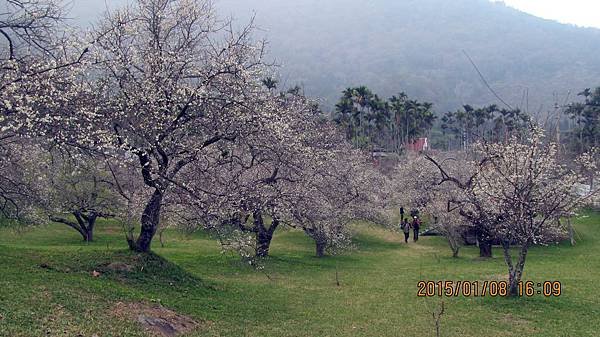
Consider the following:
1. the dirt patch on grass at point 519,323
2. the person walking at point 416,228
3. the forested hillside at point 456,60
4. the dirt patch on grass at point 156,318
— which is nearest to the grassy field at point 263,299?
the dirt patch on grass at point 519,323

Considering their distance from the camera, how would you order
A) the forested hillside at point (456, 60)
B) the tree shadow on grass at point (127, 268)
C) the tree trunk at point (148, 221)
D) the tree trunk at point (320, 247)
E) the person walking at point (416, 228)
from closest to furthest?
1. the tree shadow on grass at point (127, 268)
2. the tree trunk at point (148, 221)
3. the tree trunk at point (320, 247)
4. the person walking at point (416, 228)
5. the forested hillside at point (456, 60)

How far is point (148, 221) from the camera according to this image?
14859mm

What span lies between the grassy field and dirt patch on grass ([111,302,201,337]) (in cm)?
18

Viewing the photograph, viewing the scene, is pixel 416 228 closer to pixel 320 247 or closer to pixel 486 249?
pixel 486 249

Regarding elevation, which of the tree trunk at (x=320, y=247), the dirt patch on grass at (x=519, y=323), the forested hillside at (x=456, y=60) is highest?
the forested hillside at (x=456, y=60)

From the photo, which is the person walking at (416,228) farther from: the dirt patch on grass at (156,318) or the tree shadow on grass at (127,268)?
the dirt patch on grass at (156,318)

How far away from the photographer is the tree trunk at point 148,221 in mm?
14734

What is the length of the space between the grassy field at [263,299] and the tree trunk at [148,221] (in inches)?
19.2

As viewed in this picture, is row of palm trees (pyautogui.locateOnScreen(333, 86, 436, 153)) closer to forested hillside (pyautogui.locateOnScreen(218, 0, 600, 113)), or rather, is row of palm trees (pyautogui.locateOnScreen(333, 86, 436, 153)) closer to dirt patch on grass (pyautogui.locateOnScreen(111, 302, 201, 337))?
forested hillside (pyautogui.locateOnScreen(218, 0, 600, 113))

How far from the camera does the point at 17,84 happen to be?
36.2 ft

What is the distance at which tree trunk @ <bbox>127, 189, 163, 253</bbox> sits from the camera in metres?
14.7

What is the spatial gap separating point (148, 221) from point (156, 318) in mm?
4398
